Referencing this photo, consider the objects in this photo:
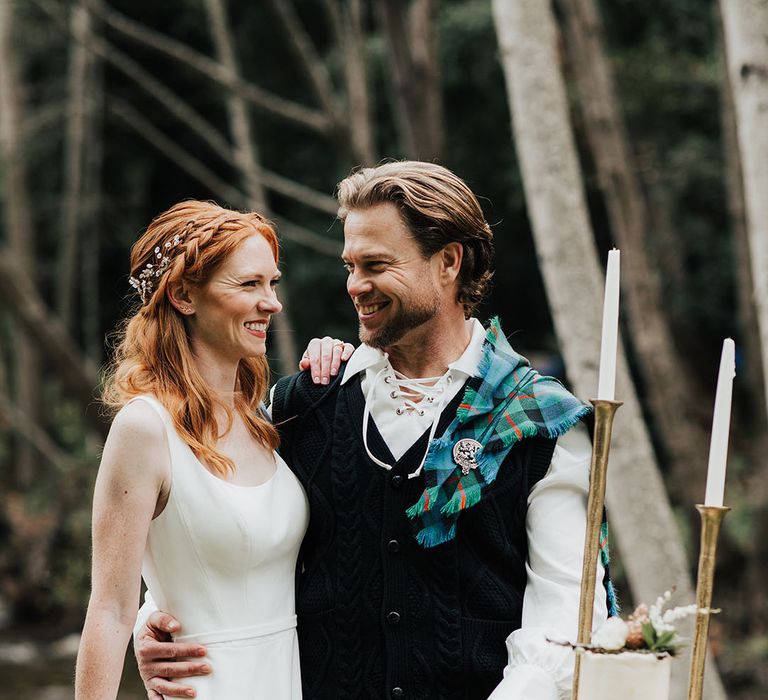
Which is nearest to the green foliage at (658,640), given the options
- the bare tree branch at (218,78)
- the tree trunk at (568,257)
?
the tree trunk at (568,257)

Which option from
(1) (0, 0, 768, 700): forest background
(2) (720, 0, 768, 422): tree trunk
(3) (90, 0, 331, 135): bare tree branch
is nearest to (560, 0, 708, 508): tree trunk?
(1) (0, 0, 768, 700): forest background

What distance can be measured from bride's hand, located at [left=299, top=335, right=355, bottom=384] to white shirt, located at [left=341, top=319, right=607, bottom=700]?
13 centimetres

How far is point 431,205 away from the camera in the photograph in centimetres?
275

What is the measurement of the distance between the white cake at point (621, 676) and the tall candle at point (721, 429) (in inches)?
10.4

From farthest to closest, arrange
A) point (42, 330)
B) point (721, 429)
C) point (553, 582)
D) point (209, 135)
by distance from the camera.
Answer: point (209, 135)
point (42, 330)
point (553, 582)
point (721, 429)

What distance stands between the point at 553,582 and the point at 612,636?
77 cm

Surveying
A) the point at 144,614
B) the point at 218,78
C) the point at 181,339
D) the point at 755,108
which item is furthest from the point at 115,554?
the point at 218,78

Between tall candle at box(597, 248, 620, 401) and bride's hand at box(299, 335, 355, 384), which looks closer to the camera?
tall candle at box(597, 248, 620, 401)

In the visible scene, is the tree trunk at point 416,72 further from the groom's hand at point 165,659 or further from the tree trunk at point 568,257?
the groom's hand at point 165,659

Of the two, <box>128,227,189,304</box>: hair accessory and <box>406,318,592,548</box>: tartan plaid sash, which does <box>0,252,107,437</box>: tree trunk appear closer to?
<box>128,227,189,304</box>: hair accessory

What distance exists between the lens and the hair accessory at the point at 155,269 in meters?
2.75

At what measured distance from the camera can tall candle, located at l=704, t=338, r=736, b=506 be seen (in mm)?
1705

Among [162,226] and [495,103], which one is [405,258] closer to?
[162,226]

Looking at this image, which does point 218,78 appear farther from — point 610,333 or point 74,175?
point 74,175
